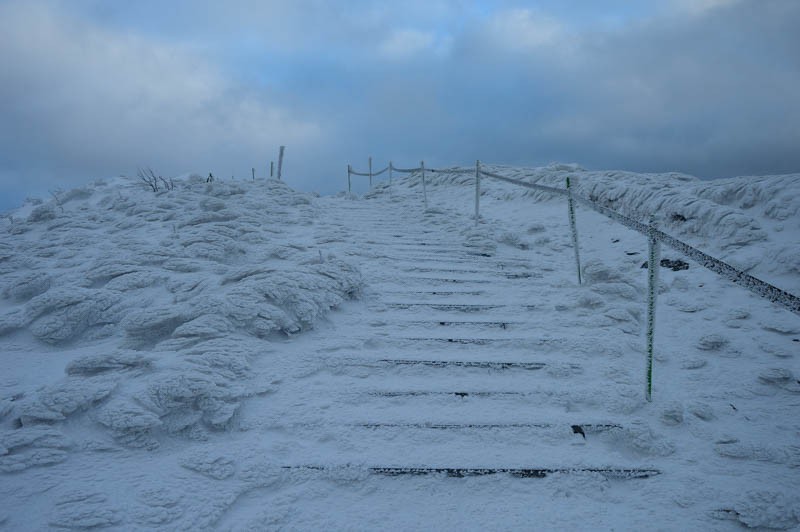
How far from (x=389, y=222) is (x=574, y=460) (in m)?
6.15

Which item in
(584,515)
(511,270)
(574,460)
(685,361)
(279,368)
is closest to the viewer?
(584,515)

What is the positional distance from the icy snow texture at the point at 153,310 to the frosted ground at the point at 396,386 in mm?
18

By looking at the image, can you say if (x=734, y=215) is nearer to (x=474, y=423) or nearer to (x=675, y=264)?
(x=675, y=264)

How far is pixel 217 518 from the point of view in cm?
184

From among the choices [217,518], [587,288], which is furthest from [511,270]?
[217,518]

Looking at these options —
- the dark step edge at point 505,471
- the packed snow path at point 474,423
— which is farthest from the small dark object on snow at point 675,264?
the dark step edge at point 505,471

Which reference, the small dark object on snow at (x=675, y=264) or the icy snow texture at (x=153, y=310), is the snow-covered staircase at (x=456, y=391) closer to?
the icy snow texture at (x=153, y=310)

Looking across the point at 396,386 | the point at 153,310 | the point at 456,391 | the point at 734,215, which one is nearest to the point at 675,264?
the point at 734,215

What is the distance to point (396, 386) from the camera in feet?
9.27

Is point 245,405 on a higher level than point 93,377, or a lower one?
lower

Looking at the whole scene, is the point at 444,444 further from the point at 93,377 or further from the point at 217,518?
the point at 93,377

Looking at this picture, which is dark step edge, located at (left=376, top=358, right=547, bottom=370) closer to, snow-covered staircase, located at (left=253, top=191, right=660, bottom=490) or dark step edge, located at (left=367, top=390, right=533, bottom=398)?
snow-covered staircase, located at (left=253, top=191, right=660, bottom=490)

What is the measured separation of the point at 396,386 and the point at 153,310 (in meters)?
1.98

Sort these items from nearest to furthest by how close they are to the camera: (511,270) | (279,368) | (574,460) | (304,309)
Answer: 1. (574,460)
2. (279,368)
3. (304,309)
4. (511,270)
